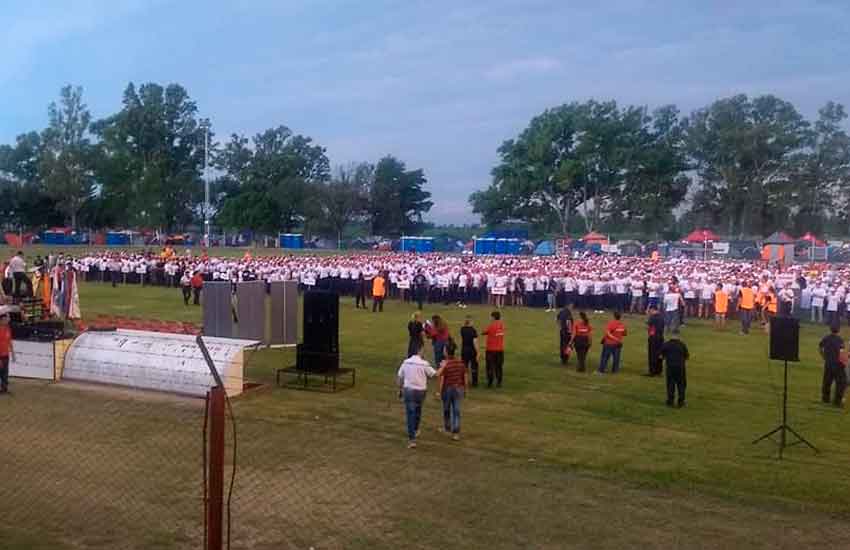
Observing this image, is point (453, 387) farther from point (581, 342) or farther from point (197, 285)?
point (197, 285)

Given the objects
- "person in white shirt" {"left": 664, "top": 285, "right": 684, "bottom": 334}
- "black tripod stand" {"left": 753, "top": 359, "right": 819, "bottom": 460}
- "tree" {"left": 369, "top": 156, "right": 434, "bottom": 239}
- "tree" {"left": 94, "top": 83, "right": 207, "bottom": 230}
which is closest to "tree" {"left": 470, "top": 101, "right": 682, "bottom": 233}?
"tree" {"left": 369, "top": 156, "right": 434, "bottom": 239}

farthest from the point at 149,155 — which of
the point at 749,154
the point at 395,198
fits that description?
the point at 749,154

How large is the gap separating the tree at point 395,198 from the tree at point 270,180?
6652mm

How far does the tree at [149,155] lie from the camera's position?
8462 cm

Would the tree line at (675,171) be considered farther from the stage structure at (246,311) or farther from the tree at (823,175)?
the stage structure at (246,311)

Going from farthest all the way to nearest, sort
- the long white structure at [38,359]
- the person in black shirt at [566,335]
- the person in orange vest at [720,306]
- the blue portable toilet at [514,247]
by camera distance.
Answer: the blue portable toilet at [514,247] < the person in orange vest at [720,306] < the person in black shirt at [566,335] < the long white structure at [38,359]

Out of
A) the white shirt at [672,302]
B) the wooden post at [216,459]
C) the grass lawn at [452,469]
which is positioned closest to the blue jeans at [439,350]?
the grass lawn at [452,469]

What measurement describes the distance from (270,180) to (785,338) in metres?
81.4

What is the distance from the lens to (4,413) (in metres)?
14.2

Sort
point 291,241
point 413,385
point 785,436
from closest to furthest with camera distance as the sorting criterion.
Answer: point 413,385
point 785,436
point 291,241

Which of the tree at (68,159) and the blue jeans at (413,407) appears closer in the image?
the blue jeans at (413,407)

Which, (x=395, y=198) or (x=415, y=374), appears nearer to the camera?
(x=415, y=374)

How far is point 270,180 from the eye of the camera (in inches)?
3538

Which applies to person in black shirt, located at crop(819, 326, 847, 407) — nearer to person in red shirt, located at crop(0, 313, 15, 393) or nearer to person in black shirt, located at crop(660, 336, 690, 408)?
person in black shirt, located at crop(660, 336, 690, 408)
